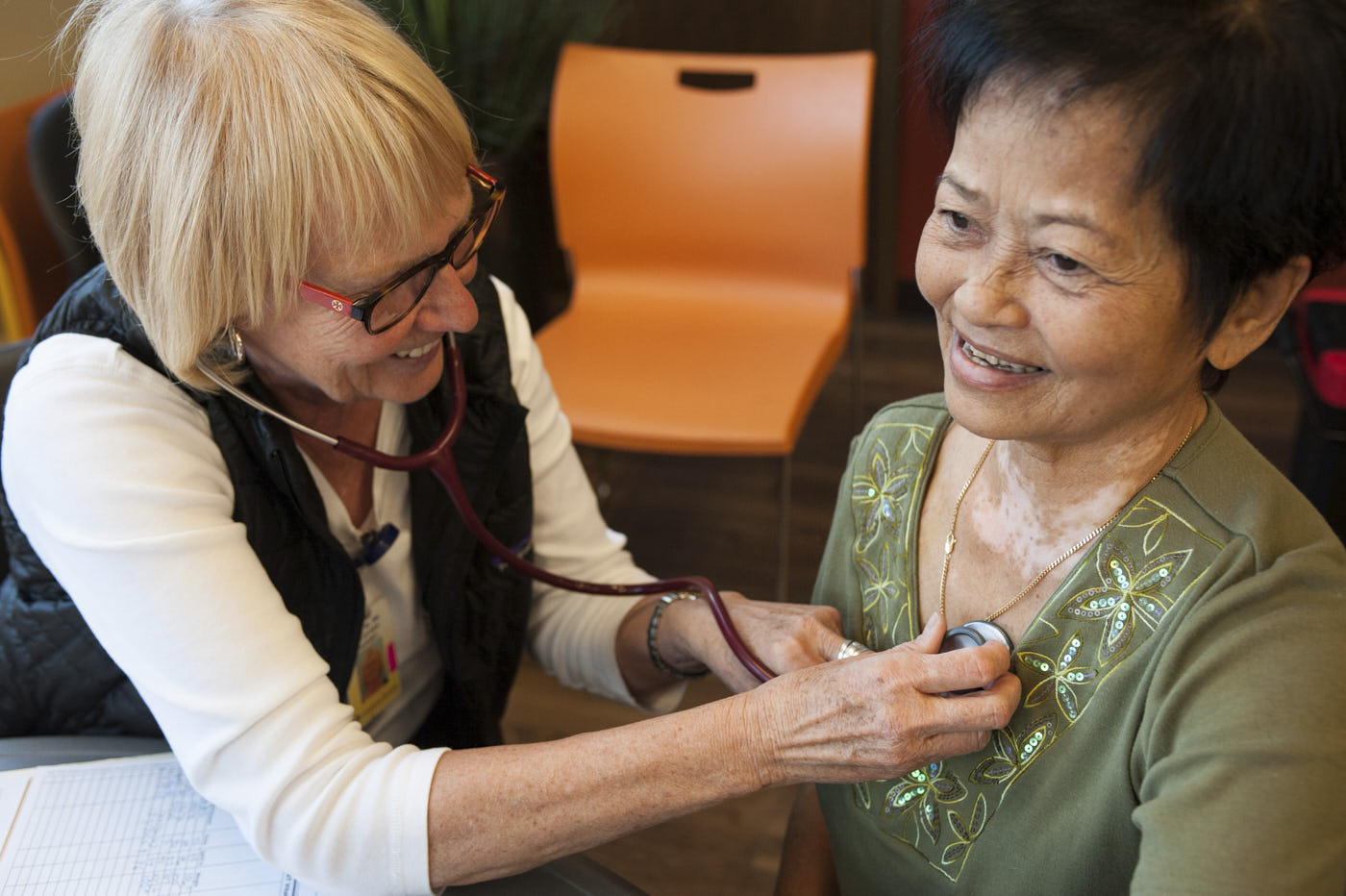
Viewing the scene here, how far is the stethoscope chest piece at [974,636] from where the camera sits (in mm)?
1022

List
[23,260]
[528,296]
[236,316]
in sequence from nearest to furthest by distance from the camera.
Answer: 1. [236,316]
2. [23,260]
3. [528,296]

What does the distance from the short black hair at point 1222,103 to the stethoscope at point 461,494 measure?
577 mm

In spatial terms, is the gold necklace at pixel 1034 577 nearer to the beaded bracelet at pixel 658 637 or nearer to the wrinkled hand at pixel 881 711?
the wrinkled hand at pixel 881 711

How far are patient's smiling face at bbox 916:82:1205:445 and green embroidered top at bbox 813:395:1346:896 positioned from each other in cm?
11

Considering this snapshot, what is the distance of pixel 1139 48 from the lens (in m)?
0.75

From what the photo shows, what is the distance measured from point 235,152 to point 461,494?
43cm

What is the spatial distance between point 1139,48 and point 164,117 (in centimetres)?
81

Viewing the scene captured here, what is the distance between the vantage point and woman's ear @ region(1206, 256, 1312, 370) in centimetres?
82

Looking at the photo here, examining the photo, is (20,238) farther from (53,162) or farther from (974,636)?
(974,636)

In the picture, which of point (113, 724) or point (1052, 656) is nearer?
point (1052, 656)

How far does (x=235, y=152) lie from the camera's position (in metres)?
1.04

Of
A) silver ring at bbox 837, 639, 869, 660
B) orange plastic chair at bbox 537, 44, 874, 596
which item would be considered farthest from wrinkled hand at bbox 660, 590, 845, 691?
orange plastic chair at bbox 537, 44, 874, 596

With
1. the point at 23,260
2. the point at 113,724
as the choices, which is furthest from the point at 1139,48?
the point at 23,260

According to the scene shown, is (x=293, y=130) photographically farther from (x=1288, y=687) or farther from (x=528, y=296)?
(x=528, y=296)
